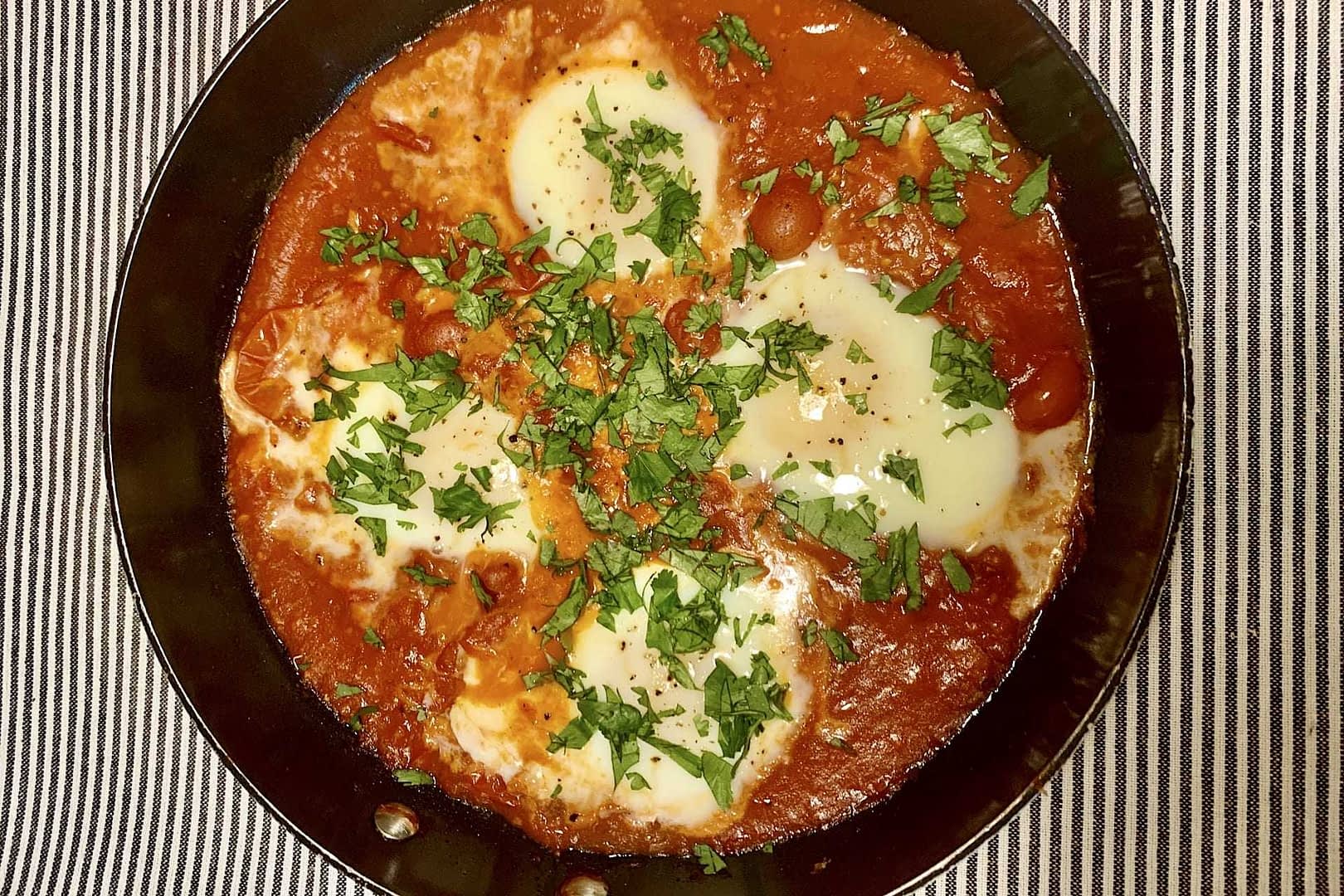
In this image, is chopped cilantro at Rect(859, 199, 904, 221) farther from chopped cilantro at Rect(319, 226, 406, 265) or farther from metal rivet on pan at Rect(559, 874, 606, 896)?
metal rivet on pan at Rect(559, 874, 606, 896)

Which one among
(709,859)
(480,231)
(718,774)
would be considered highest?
(480,231)

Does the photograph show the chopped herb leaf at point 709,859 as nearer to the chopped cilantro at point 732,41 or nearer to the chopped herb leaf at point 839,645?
the chopped herb leaf at point 839,645

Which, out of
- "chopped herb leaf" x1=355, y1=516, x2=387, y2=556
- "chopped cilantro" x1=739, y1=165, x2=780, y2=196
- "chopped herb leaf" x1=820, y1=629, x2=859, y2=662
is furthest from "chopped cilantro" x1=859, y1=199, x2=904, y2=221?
"chopped herb leaf" x1=355, y1=516, x2=387, y2=556

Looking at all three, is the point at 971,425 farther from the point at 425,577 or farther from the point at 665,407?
the point at 425,577

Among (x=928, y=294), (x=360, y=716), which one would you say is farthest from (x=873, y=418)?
(x=360, y=716)

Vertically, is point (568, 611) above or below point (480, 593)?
below

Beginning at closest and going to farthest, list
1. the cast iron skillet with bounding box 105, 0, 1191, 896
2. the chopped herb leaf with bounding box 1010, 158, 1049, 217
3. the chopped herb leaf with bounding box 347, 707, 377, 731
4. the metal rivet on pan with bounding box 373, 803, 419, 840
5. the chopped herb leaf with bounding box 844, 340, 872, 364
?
the cast iron skillet with bounding box 105, 0, 1191, 896, the chopped herb leaf with bounding box 1010, 158, 1049, 217, the chopped herb leaf with bounding box 844, 340, 872, 364, the metal rivet on pan with bounding box 373, 803, 419, 840, the chopped herb leaf with bounding box 347, 707, 377, 731
